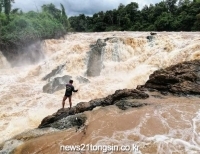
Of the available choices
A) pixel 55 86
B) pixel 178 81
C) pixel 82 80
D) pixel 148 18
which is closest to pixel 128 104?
pixel 178 81

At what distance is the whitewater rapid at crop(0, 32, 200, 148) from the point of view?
1185 centimetres

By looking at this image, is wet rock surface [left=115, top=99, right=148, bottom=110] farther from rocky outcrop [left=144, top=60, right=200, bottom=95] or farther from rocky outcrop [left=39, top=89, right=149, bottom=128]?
rocky outcrop [left=144, top=60, right=200, bottom=95]

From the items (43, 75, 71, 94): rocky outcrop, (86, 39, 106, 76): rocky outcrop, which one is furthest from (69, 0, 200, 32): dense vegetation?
(43, 75, 71, 94): rocky outcrop

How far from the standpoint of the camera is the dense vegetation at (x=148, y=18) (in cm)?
3492

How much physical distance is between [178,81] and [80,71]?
29.2 feet

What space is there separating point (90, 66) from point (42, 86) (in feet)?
10.8

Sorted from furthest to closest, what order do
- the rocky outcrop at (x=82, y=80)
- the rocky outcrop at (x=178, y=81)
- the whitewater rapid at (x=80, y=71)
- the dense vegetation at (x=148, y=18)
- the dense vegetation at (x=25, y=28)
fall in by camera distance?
the dense vegetation at (x=148, y=18) < the dense vegetation at (x=25, y=28) < the rocky outcrop at (x=82, y=80) < the whitewater rapid at (x=80, y=71) < the rocky outcrop at (x=178, y=81)

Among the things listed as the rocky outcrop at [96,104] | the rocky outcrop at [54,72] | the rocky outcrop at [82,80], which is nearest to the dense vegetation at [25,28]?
the rocky outcrop at [54,72]

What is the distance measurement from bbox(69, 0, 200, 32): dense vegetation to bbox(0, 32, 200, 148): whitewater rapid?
1725cm

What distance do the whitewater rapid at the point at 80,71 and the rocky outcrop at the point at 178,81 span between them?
14.0 feet

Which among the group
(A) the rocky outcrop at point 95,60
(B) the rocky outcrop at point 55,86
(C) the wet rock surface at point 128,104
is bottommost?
(B) the rocky outcrop at point 55,86

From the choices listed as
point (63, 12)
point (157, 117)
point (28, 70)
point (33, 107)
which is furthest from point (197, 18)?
point (157, 117)

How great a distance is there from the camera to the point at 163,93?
8641 millimetres

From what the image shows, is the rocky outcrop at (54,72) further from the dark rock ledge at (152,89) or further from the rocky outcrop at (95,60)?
the dark rock ledge at (152,89)
